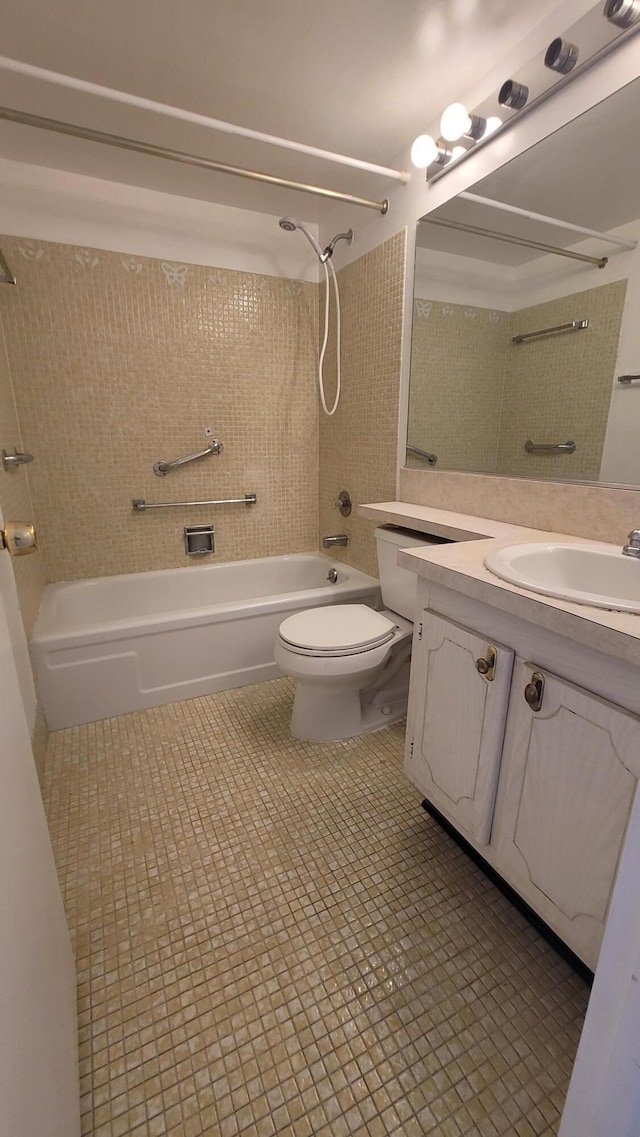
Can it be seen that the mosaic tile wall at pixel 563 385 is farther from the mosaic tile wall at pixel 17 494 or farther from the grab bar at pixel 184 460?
the mosaic tile wall at pixel 17 494

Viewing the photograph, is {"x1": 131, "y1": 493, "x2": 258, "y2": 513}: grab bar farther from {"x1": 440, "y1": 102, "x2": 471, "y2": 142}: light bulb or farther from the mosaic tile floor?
{"x1": 440, "y1": 102, "x2": 471, "y2": 142}: light bulb

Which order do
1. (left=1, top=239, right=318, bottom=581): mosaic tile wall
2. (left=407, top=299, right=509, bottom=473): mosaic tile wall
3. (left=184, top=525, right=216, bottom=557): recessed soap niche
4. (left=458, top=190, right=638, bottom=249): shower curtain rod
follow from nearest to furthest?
1. (left=458, top=190, right=638, bottom=249): shower curtain rod
2. (left=407, top=299, right=509, bottom=473): mosaic tile wall
3. (left=1, top=239, right=318, bottom=581): mosaic tile wall
4. (left=184, top=525, right=216, bottom=557): recessed soap niche

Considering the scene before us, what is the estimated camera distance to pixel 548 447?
4.59 ft

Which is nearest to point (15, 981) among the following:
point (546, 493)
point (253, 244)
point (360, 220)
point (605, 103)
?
point (546, 493)

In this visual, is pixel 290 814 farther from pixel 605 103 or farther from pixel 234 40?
pixel 234 40

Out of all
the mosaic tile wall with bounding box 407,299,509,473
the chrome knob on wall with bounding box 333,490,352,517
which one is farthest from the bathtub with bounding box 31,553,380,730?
the mosaic tile wall with bounding box 407,299,509,473

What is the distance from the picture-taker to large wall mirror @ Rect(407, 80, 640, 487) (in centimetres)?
116

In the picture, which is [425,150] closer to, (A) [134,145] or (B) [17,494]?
(A) [134,145]

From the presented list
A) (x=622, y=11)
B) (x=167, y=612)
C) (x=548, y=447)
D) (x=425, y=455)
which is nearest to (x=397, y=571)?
(x=425, y=455)

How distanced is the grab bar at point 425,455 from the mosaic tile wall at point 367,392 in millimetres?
100

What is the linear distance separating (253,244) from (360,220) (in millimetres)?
586

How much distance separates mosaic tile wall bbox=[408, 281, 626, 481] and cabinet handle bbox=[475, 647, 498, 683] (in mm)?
661

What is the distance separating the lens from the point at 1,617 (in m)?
0.68

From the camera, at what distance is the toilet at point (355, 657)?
1.55 metres
